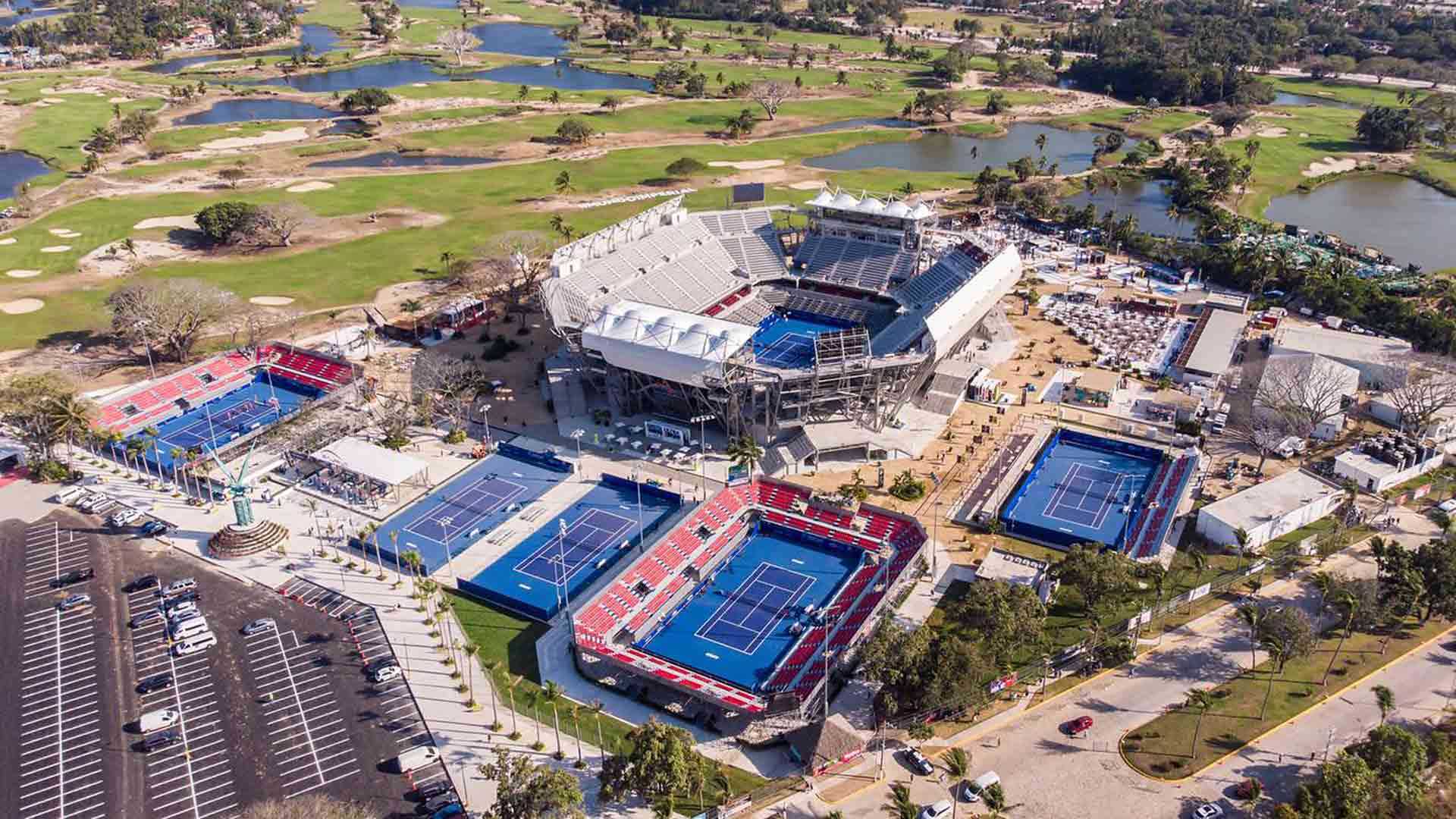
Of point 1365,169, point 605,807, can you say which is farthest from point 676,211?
point 1365,169

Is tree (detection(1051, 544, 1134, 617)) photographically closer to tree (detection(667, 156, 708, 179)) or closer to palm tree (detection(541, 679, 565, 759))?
palm tree (detection(541, 679, 565, 759))

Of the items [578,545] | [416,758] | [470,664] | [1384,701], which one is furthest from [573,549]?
[1384,701]

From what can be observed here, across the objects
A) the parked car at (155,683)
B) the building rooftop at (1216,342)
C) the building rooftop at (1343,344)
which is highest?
the building rooftop at (1343,344)

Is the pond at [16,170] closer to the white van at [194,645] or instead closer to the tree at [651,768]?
the white van at [194,645]

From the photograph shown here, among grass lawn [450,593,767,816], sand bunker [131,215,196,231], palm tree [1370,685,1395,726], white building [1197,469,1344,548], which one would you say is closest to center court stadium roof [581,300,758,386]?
grass lawn [450,593,767,816]

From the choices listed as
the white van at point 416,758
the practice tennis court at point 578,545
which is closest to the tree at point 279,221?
the practice tennis court at point 578,545

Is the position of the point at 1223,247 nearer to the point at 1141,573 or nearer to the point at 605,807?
the point at 1141,573

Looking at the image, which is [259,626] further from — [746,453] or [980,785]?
[980,785]

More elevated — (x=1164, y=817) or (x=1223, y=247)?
(x=1223, y=247)
